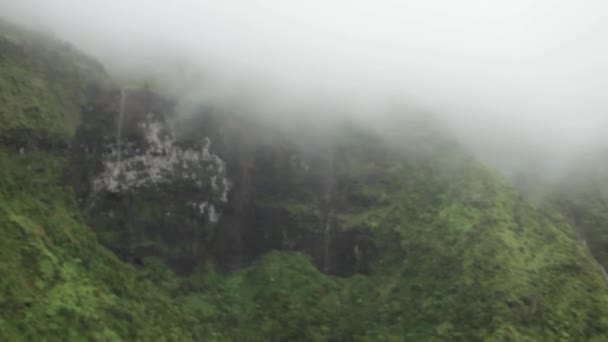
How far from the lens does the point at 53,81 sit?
175 m

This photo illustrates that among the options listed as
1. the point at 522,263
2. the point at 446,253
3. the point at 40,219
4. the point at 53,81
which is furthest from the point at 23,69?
the point at 522,263

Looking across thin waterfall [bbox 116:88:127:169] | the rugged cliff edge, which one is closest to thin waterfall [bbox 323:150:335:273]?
the rugged cliff edge

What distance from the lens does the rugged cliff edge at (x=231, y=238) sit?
458 feet

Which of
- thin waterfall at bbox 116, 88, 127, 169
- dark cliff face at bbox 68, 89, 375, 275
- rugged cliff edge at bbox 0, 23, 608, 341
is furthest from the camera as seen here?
thin waterfall at bbox 116, 88, 127, 169

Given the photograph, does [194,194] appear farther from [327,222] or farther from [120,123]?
[327,222]

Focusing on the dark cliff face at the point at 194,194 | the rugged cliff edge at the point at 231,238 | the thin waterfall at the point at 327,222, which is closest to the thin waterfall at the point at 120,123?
the dark cliff face at the point at 194,194

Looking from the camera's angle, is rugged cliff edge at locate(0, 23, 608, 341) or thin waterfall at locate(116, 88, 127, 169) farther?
thin waterfall at locate(116, 88, 127, 169)

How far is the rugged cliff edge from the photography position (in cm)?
13950

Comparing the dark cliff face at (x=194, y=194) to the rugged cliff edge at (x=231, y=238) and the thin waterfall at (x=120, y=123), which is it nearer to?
A: the thin waterfall at (x=120, y=123)

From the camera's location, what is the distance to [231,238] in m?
179

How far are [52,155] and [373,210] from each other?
327 ft

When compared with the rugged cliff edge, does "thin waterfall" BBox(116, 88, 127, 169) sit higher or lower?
higher

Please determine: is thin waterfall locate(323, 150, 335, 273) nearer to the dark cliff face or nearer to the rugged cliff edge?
the dark cliff face

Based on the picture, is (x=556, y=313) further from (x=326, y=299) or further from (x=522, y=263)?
(x=326, y=299)
